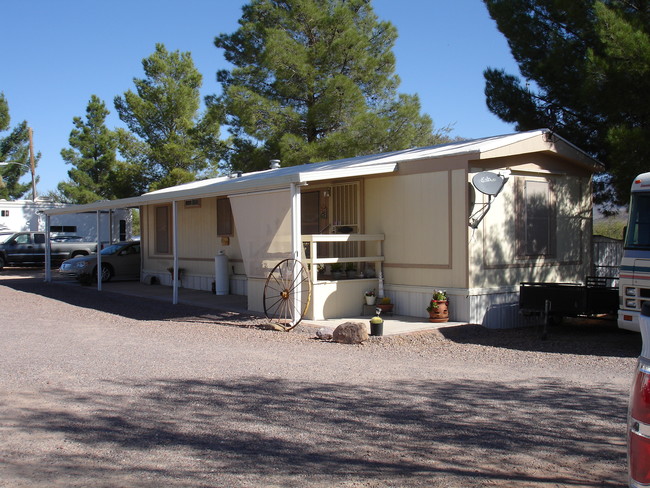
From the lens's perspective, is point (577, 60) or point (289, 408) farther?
point (577, 60)

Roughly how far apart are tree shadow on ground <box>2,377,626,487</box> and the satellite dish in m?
4.45

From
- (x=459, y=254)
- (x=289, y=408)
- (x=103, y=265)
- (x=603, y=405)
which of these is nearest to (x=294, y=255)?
(x=459, y=254)

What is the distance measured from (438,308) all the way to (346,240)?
2.10 m

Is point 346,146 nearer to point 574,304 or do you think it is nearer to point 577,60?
point 577,60

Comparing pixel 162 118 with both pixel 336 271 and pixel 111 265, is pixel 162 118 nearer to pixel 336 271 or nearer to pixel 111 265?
pixel 111 265

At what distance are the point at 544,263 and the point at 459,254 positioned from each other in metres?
2.15

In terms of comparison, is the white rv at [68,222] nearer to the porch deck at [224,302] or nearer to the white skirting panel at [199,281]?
the porch deck at [224,302]

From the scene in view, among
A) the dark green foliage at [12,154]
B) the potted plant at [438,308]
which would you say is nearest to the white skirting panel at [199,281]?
the potted plant at [438,308]

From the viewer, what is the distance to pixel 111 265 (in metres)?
20.6

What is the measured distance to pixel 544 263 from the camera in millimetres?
12102

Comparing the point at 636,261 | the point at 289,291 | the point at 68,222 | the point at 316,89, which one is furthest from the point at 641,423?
the point at 68,222

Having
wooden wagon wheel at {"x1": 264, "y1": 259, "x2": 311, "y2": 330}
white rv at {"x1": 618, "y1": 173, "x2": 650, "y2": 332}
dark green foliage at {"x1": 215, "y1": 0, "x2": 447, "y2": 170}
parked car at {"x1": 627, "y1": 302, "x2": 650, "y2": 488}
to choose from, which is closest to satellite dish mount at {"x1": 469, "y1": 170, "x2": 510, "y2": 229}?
white rv at {"x1": 618, "y1": 173, "x2": 650, "y2": 332}

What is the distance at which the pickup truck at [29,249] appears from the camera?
86.4 feet

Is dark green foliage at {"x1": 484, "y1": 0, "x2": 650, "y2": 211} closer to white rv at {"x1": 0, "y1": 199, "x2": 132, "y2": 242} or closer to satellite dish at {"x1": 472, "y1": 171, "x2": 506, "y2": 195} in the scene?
satellite dish at {"x1": 472, "y1": 171, "x2": 506, "y2": 195}
